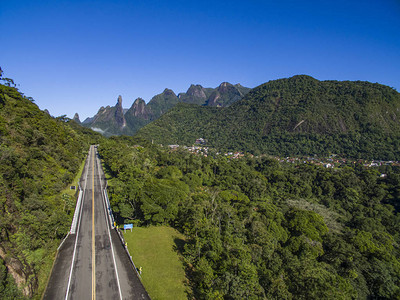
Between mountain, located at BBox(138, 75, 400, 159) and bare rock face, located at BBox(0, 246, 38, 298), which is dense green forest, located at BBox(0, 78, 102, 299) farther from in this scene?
mountain, located at BBox(138, 75, 400, 159)

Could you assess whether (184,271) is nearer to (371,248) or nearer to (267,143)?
(371,248)

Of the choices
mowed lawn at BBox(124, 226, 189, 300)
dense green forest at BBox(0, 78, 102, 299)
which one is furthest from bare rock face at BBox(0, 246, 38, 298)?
mowed lawn at BBox(124, 226, 189, 300)

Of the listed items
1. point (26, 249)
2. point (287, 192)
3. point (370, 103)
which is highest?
point (370, 103)

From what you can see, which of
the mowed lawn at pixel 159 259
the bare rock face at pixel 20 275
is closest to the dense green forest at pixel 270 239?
the mowed lawn at pixel 159 259

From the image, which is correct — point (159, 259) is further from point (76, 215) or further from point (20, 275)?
Answer: point (76, 215)

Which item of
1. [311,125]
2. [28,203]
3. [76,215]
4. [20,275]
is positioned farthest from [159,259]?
[311,125]

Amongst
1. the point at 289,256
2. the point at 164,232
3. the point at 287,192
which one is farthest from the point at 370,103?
the point at 164,232

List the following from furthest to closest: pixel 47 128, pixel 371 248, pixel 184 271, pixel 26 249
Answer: pixel 47 128
pixel 371 248
pixel 184 271
pixel 26 249
